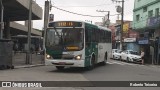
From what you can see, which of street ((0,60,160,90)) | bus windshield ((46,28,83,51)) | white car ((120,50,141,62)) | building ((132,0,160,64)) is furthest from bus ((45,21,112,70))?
white car ((120,50,141,62))

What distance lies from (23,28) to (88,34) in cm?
4932

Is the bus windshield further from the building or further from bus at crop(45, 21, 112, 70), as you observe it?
the building

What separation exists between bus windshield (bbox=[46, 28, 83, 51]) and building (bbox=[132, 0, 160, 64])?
21.4 metres

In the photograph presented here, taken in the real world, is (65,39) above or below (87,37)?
below

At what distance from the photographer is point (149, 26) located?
46844 millimetres

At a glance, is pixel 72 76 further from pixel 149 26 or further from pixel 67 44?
pixel 149 26

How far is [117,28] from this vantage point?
271 ft

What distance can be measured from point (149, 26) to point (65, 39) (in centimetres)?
2458

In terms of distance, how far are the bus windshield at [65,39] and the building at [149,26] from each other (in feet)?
70.1

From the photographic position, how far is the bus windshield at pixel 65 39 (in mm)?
24000

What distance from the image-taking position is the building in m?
46.0

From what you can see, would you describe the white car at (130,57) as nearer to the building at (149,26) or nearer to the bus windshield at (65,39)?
the building at (149,26)

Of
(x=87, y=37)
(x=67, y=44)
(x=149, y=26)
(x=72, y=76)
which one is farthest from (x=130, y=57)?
(x=72, y=76)

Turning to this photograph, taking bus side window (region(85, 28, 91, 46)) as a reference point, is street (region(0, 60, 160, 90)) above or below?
below
